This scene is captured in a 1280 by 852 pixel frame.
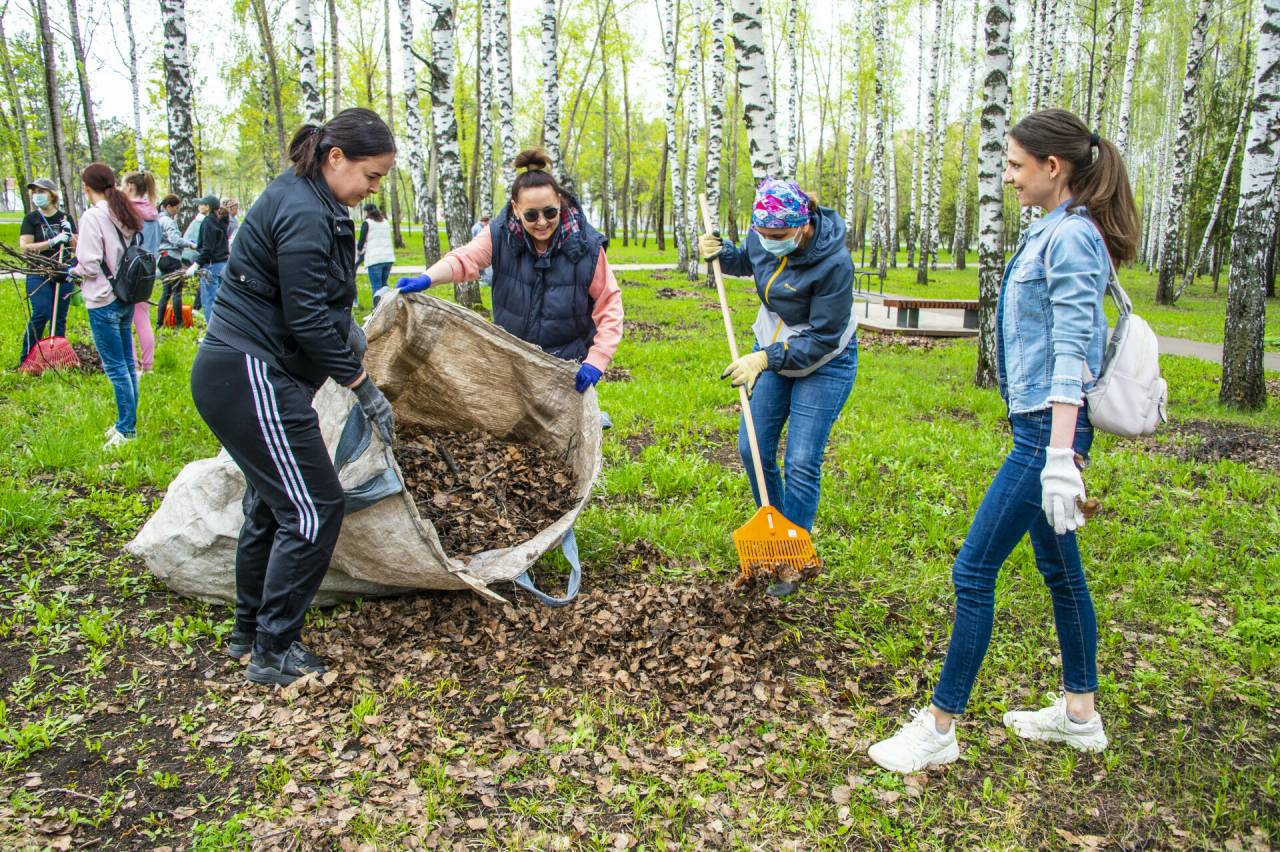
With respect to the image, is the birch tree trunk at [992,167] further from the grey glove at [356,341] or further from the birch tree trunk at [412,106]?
the birch tree trunk at [412,106]

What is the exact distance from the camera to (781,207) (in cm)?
314

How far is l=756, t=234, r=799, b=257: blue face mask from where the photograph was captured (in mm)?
3240

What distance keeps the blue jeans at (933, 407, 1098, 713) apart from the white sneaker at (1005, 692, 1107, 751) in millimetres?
130

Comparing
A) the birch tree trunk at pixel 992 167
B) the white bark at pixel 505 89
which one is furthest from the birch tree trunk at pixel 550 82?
the birch tree trunk at pixel 992 167

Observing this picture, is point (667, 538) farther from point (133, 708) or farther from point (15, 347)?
point (15, 347)

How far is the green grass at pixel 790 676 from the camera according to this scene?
7.70ft

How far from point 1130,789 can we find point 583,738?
181 cm

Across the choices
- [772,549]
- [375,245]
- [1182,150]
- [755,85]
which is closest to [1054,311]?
[772,549]

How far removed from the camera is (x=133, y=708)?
272cm

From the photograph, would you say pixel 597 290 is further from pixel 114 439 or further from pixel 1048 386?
pixel 114 439

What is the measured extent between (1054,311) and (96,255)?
18.2ft

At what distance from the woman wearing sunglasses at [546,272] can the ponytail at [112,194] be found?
299cm

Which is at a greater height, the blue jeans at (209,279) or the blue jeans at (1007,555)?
the blue jeans at (209,279)

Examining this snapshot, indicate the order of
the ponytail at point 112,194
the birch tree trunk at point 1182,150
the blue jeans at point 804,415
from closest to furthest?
1. the blue jeans at point 804,415
2. the ponytail at point 112,194
3. the birch tree trunk at point 1182,150
